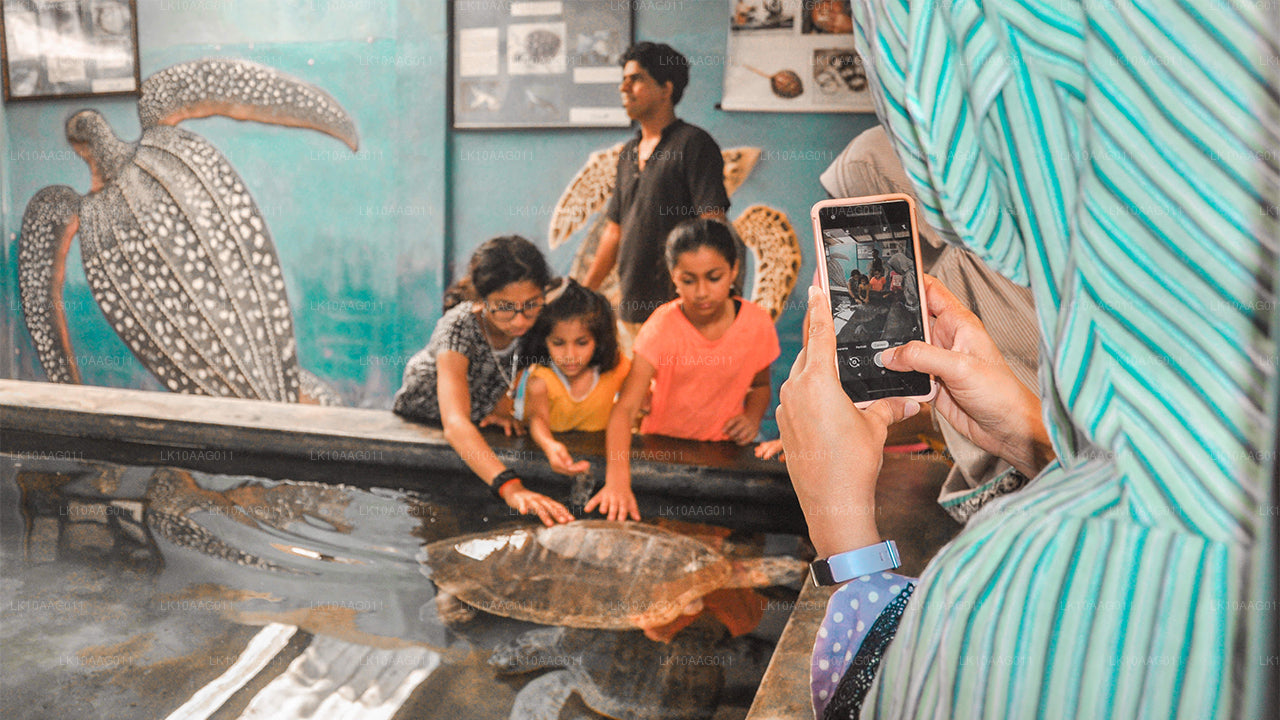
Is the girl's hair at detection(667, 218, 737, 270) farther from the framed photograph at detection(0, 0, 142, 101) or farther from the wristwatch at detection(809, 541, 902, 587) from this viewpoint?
the framed photograph at detection(0, 0, 142, 101)

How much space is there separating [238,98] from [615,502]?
141 inches

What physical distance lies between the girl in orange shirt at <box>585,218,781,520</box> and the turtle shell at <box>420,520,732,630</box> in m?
0.92

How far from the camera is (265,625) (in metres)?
1.89

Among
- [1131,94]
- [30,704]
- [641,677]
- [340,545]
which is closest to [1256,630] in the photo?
[1131,94]

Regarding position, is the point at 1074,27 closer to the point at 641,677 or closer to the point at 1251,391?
the point at 1251,391

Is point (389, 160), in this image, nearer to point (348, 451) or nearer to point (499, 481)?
point (348, 451)

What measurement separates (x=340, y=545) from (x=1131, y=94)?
231 centimetres

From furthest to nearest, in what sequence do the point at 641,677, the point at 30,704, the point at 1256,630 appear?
the point at 641,677, the point at 30,704, the point at 1256,630

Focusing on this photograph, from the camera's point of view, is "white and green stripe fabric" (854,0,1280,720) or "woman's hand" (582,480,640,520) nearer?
"white and green stripe fabric" (854,0,1280,720)

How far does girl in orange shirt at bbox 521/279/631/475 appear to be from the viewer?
10.6 feet

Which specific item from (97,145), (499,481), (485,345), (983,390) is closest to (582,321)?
(485,345)

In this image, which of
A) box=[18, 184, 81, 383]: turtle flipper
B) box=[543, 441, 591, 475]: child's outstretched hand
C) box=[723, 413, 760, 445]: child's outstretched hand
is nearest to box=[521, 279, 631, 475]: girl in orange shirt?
box=[543, 441, 591, 475]: child's outstretched hand

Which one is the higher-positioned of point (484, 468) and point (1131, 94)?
point (1131, 94)

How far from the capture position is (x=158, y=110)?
4832 millimetres
